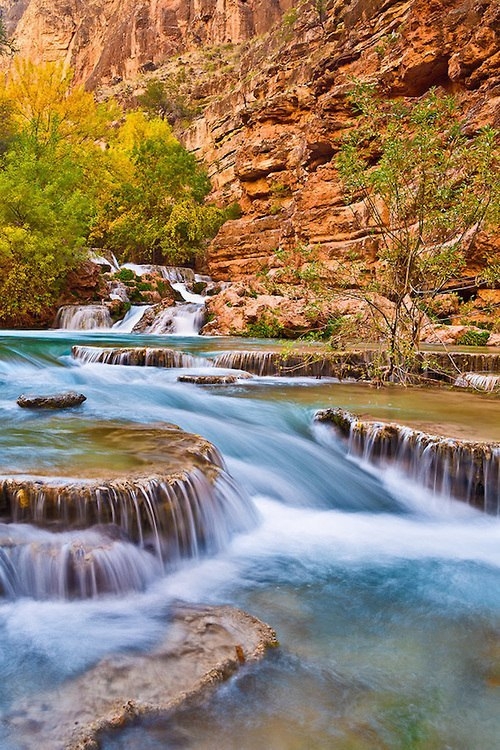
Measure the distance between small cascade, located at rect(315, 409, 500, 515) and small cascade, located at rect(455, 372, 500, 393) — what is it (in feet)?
12.2

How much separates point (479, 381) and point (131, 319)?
13880 mm

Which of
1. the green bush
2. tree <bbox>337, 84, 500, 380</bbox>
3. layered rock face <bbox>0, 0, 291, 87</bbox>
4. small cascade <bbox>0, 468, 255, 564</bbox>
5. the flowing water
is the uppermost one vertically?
layered rock face <bbox>0, 0, 291, 87</bbox>

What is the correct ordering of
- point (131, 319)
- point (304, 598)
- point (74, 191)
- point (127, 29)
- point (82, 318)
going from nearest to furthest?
point (304, 598), point (82, 318), point (131, 319), point (74, 191), point (127, 29)

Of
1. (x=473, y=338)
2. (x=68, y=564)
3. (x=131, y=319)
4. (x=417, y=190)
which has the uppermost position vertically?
(x=417, y=190)

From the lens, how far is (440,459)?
5.78 metres

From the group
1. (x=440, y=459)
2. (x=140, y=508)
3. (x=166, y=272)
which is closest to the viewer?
(x=140, y=508)

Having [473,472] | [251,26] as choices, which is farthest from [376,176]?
[251,26]

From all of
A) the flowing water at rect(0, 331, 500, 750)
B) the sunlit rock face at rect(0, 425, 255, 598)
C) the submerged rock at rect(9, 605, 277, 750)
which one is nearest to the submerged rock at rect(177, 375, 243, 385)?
the flowing water at rect(0, 331, 500, 750)

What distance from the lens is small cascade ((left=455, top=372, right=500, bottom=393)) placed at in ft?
30.6

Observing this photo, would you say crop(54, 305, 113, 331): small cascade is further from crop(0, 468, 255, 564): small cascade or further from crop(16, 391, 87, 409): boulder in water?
crop(0, 468, 255, 564): small cascade

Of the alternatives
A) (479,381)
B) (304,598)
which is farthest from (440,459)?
(479,381)

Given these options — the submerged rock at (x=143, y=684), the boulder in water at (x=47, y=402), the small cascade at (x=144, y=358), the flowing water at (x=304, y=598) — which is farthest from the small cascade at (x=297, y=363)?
the submerged rock at (x=143, y=684)

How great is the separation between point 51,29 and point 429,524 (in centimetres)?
9688

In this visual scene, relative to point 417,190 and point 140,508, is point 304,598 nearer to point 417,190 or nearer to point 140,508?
point 140,508
